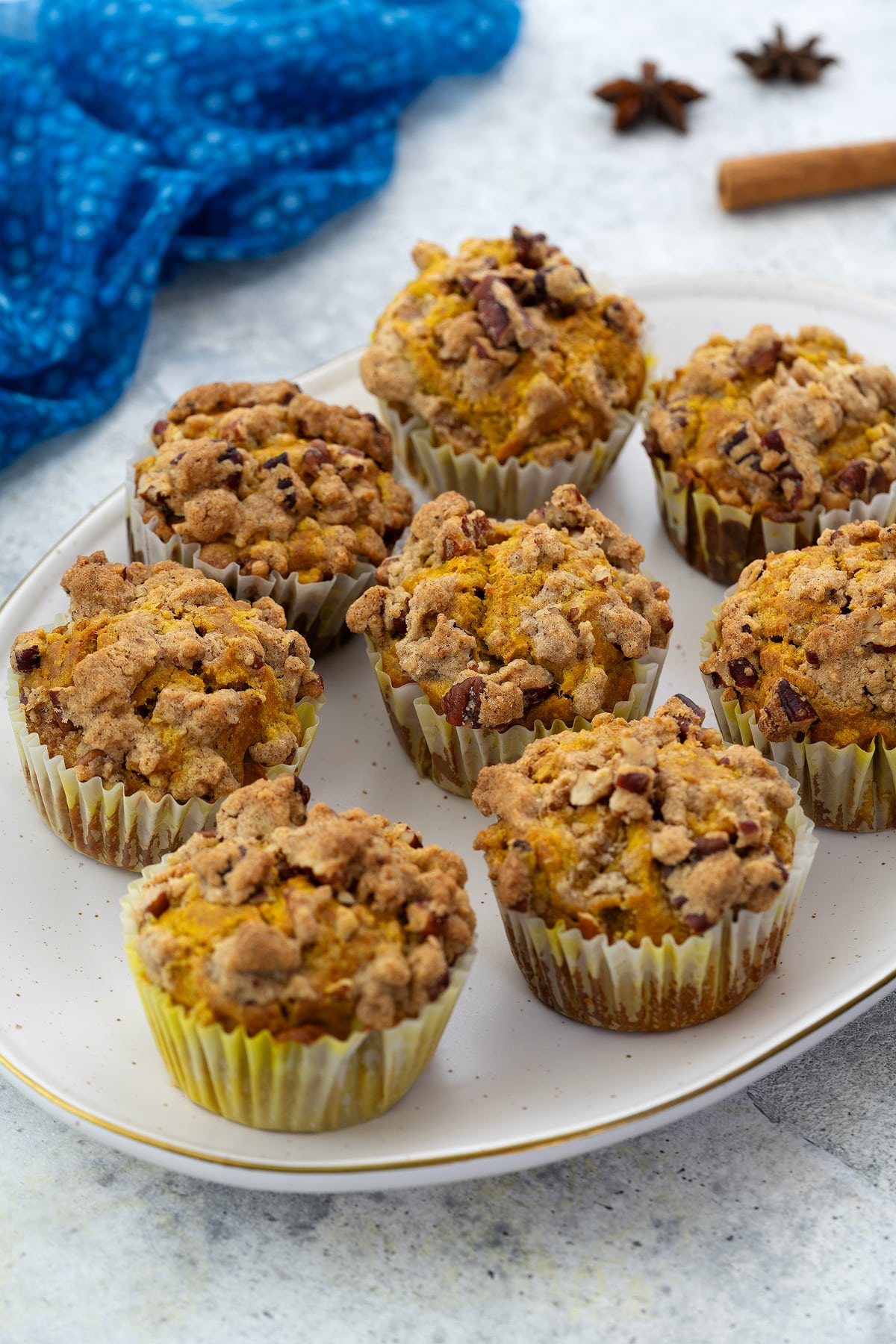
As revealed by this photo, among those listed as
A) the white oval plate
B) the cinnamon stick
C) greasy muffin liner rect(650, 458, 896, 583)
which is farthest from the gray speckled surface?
the cinnamon stick

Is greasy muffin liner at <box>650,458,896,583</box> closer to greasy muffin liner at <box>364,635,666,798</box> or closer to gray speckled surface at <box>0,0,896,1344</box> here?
greasy muffin liner at <box>364,635,666,798</box>

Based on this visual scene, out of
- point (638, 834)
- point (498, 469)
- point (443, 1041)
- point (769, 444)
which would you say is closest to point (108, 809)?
point (443, 1041)

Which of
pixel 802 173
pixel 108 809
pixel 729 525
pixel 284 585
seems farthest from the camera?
pixel 802 173

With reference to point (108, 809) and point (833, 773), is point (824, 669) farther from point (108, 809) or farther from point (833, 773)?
point (108, 809)

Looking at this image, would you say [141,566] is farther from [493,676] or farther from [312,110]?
[312,110]

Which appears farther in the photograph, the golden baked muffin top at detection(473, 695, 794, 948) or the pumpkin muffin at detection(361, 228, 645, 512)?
the pumpkin muffin at detection(361, 228, 645, 512)

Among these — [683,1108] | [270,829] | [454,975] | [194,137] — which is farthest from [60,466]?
[683,1108]

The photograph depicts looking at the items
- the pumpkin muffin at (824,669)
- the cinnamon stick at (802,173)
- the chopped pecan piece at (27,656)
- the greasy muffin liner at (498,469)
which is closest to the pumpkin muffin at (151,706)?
the chopped pecan piece at (27,656)
